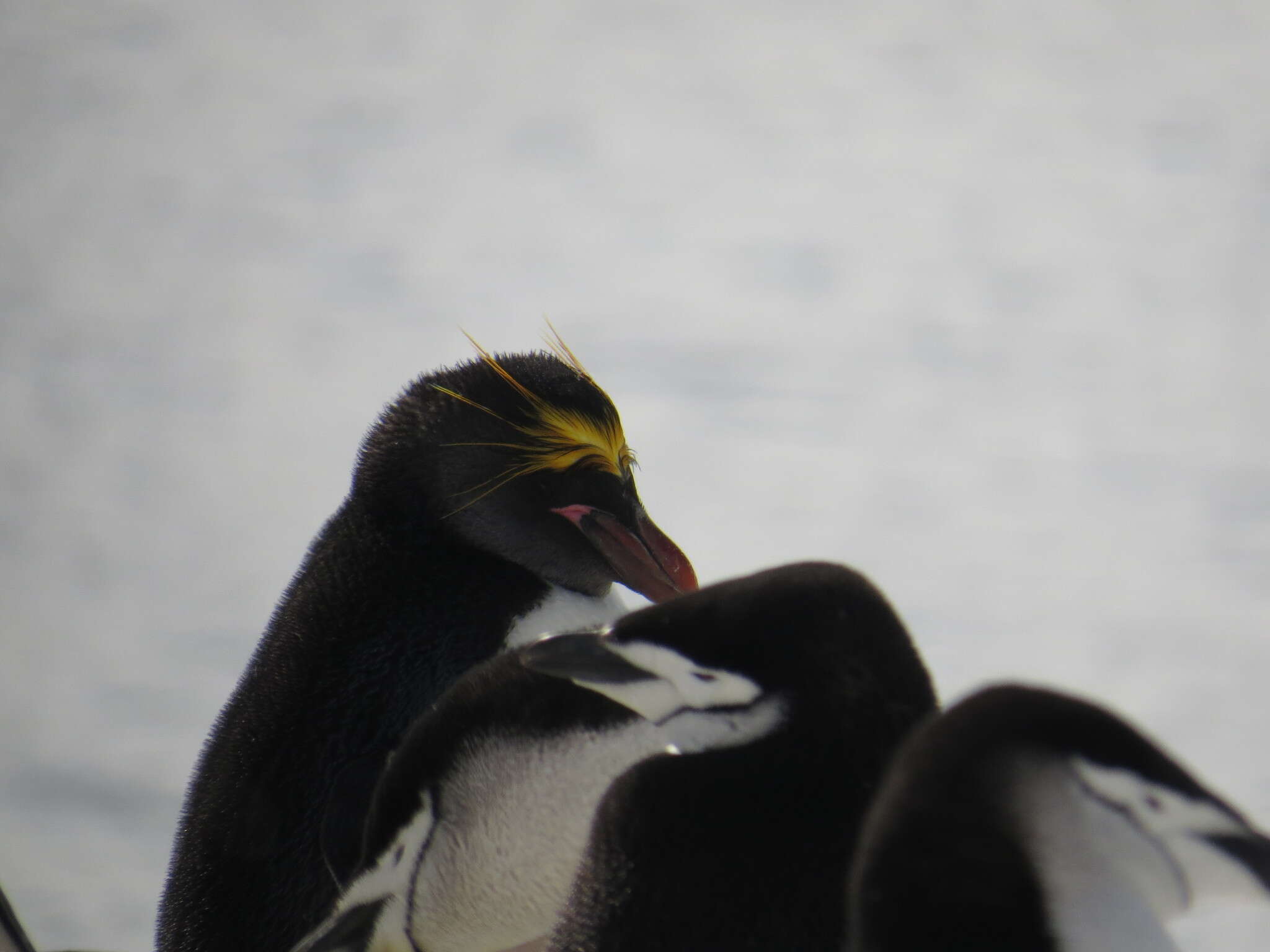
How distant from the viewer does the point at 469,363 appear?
1.61 metres

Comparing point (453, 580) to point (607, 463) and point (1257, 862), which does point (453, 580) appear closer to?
point (607, 463)

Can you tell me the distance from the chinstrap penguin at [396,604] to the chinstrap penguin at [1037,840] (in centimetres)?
67

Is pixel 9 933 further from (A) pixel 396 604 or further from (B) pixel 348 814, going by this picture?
(A) pixel 396 604

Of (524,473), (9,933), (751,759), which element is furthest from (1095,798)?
(9,933)

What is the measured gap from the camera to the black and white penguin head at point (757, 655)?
2.86 ft

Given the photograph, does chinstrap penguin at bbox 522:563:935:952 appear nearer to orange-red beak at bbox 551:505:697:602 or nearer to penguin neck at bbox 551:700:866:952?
penguin neck at bbox 551:700:866:952

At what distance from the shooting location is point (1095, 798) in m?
0.75

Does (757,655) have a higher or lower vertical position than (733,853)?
A: higher

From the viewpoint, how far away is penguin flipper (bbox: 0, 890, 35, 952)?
137 cm

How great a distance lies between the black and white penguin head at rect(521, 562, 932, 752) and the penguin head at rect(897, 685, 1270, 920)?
→ 4.8 inches

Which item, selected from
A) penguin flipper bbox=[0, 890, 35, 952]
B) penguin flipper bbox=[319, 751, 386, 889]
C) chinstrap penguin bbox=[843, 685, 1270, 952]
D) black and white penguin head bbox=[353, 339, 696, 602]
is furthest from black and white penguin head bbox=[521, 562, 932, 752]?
penguin flipper bbox=[0, 890, 35, 952]

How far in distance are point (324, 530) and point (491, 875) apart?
0.54 meters

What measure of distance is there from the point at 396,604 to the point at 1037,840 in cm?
81

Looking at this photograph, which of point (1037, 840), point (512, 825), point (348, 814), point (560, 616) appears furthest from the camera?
point (560, 616)
